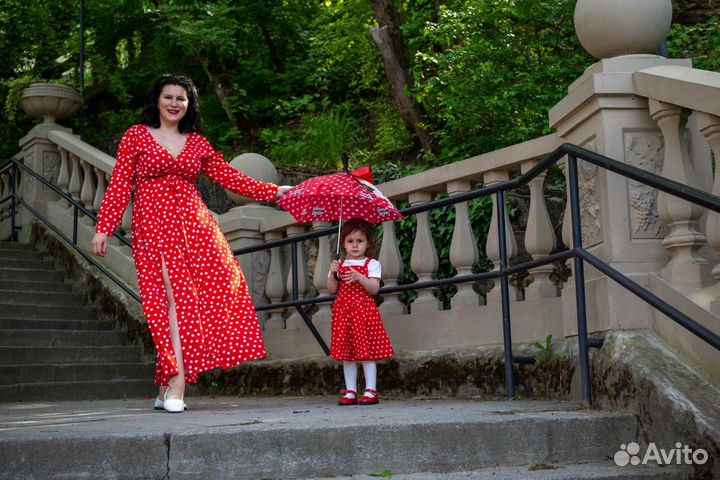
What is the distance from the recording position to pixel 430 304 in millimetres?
5672

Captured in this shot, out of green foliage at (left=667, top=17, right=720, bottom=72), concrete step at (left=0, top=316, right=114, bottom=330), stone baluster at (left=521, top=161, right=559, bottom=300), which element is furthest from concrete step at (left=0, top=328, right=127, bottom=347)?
green foliage at (left=667, top=17, right=720, bottom=72)

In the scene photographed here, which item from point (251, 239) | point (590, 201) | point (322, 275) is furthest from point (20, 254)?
point (590, 201)

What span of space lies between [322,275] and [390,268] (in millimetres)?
628

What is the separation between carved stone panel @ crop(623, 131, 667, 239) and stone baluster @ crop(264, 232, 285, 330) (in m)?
3.10

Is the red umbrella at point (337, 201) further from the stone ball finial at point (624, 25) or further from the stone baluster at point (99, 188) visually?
the stone baluster at point (99, 188)

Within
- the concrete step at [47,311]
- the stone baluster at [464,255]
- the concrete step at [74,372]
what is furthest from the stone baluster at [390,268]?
the concrete step at [47,311]

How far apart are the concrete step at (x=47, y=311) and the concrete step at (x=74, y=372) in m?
1.20

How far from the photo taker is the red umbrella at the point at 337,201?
15.8ft

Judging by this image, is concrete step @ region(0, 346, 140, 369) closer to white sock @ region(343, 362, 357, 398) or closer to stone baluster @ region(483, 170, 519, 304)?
white sock @ region(343, 362, 357, 398)

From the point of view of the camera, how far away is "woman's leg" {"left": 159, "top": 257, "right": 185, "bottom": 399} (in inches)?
179

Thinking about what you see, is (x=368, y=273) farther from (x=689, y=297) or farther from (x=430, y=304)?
(x=689, y=297)

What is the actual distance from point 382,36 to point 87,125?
635 centimetres

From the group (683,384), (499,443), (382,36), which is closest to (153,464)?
(499,443)

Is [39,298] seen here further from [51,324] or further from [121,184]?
[121,184]
